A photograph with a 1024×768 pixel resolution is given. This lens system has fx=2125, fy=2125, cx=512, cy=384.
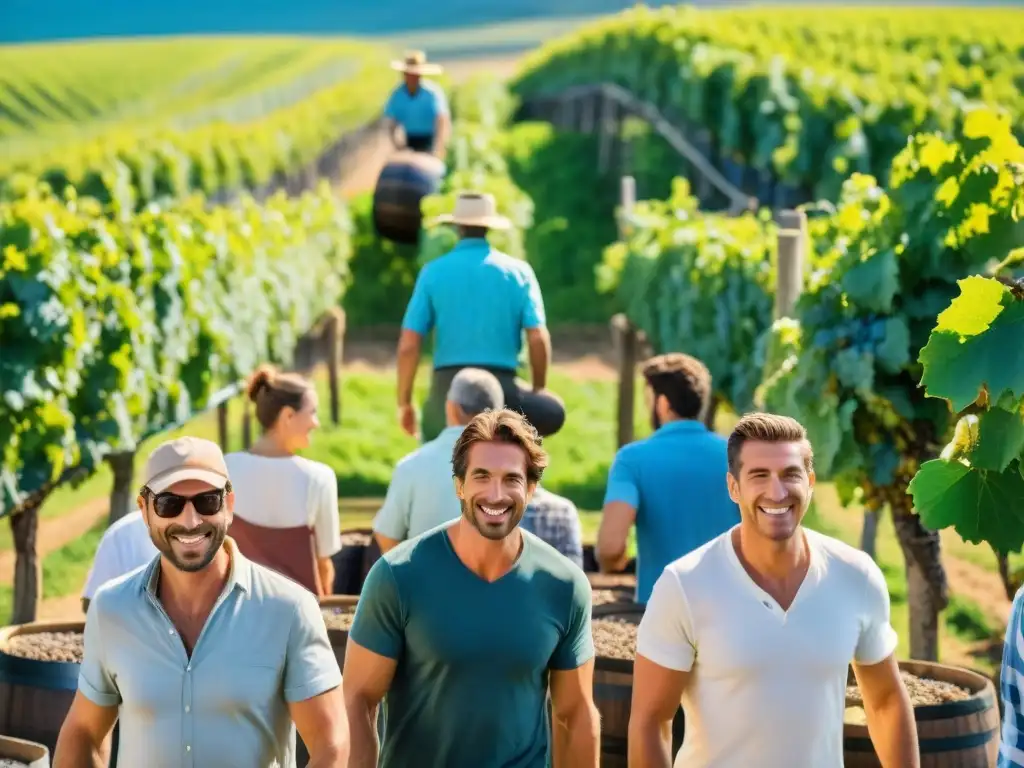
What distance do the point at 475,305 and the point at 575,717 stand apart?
386 centimetres

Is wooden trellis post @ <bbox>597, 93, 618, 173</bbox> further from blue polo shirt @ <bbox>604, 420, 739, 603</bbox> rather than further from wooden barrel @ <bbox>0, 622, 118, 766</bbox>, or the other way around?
wooden barrel @ <bbox>0, 622, 118, 766</bbox>

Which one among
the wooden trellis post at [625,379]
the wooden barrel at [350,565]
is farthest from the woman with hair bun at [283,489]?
the wooden trellis post at [625,379]

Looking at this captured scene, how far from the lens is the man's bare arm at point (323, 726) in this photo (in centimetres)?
393

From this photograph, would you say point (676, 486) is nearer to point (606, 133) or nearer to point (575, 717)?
Result: point (575, 717)

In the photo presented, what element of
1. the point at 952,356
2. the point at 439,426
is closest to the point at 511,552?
the point at 952,356

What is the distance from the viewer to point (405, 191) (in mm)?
13469

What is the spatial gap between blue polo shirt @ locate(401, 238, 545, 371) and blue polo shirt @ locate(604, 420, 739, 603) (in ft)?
6.88

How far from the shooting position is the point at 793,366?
7773 mm

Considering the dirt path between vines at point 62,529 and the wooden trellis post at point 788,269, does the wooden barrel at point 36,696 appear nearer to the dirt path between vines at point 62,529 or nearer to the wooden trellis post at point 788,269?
the wooden trellis post at point 788,269

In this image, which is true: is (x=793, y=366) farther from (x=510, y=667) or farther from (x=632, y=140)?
(x=632, y=140)

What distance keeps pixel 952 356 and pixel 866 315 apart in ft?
11.9

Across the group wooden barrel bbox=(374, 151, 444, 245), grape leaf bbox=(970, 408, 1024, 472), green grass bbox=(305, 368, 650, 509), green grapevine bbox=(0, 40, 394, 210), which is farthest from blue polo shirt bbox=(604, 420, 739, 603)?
green grapevine bbox=(0, 40, 394, 210)

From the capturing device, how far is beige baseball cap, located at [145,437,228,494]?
3914 mm

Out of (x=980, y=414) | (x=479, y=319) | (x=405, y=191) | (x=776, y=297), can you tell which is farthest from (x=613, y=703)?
(x=405, y=191)
